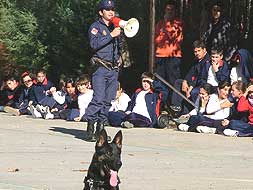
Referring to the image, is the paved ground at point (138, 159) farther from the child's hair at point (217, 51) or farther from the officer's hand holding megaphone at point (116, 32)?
the child's hair at point (217, 51)

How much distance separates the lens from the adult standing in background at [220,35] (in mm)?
15539

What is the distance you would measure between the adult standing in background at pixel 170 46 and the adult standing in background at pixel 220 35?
549mm

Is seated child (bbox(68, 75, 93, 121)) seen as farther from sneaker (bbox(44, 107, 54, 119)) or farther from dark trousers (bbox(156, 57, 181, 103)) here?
dark trousers (bbox(156, 57, 181, 103))

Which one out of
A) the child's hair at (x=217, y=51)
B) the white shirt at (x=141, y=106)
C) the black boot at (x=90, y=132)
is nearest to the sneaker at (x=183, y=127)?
the white shirt at (x=141, y=106)

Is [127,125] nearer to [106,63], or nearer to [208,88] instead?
[208,88]

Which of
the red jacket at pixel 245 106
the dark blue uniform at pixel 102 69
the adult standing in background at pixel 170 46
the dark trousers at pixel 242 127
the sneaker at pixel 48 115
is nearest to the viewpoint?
the dark blue uniform at pixel 102 69

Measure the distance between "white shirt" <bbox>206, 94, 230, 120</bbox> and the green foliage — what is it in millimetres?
6979

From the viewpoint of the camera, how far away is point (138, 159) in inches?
418

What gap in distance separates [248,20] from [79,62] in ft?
14.2

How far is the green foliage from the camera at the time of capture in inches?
794

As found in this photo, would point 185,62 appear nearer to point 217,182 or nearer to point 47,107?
point 47,107

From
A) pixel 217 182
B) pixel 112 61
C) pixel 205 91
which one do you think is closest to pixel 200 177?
pixel 217 182

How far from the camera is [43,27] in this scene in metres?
20.2

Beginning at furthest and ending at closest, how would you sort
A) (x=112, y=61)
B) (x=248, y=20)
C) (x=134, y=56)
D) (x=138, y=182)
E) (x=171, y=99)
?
1. (x=134, y=56)
2. (x=248, y=20)
3. (x=171, y=99)
4. (x=112, y=61)
5. (x=138, y=182)
